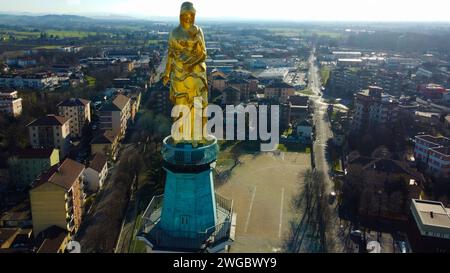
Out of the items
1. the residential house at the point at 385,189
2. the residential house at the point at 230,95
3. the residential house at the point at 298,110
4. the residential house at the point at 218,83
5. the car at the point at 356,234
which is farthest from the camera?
the residential house at the point at 218,83

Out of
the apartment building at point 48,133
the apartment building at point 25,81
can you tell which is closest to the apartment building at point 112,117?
the apartment building at point 48,133

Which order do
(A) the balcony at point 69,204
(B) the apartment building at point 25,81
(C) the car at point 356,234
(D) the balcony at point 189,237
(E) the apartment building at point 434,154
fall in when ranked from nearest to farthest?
1. (D) the balcony at point 189,237
2. (A) the balcony at point 69,204
3. (C) the car at point 356,234
4. (E) the apartment building at point 434,154
5. (B) the apartment building at point 25,81

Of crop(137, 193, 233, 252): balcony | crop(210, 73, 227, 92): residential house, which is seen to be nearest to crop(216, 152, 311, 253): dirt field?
crop(137, 193, 233, 252): balcony

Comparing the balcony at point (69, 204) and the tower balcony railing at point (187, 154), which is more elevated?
the tower balcony railing at point (187, 154)

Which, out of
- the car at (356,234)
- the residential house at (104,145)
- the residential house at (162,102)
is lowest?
the car at (356,234)

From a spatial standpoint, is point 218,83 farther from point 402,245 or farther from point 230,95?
point 402,245

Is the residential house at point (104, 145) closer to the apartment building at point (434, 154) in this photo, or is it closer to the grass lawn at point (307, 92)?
the apartment building at point (434, 154)
